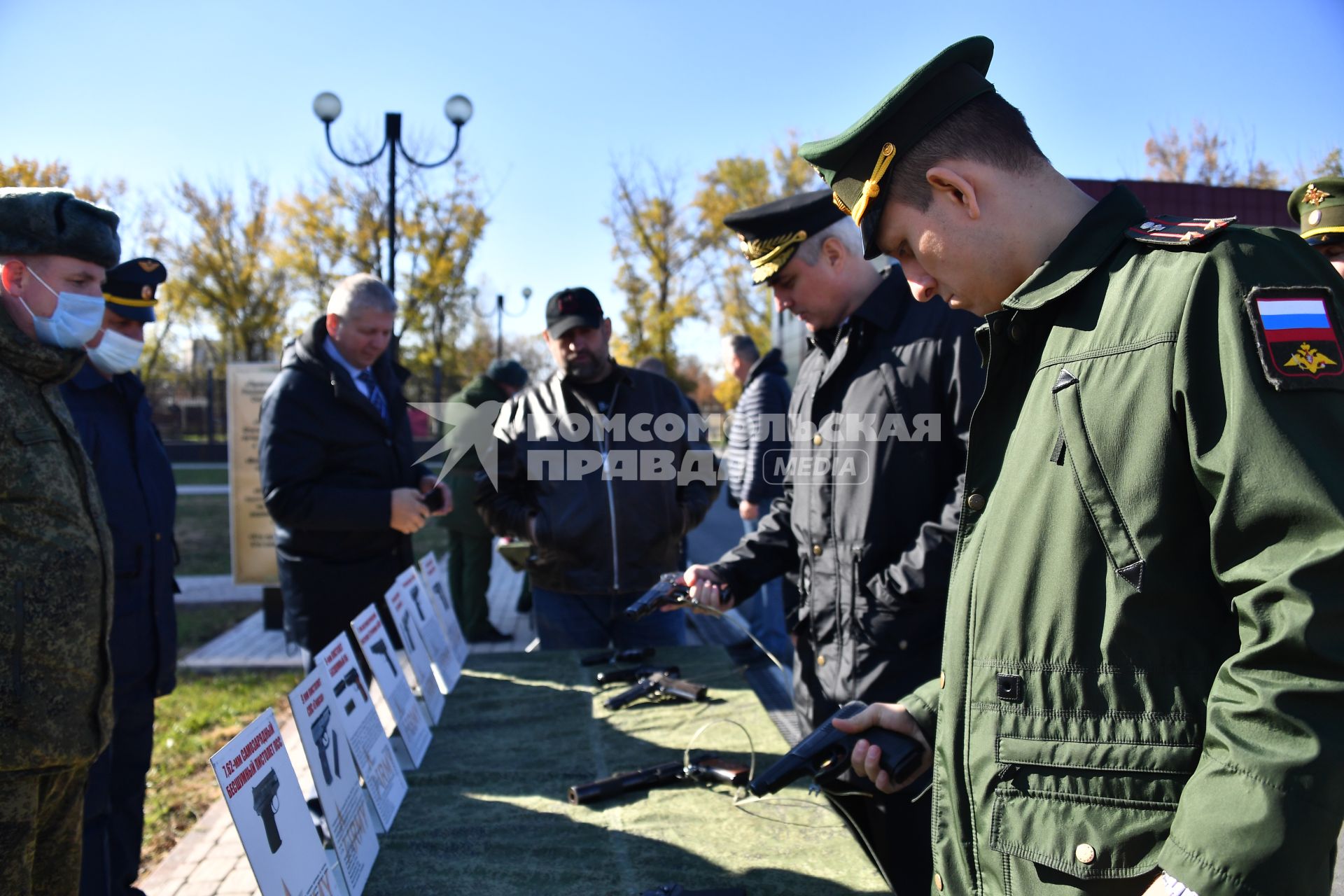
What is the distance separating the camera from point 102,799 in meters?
2.43

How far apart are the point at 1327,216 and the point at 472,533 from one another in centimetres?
542

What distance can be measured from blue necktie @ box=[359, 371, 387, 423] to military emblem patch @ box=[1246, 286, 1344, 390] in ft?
11.2

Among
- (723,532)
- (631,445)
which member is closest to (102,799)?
(631,445)

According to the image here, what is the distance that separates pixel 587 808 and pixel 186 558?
32.0ft

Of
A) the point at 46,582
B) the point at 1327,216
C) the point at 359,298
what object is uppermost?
the point at 1327,216

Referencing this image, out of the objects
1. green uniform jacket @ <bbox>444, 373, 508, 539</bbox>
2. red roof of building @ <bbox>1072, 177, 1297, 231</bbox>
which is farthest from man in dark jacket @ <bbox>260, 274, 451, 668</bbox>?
red roof of building @ <bbox>1072, 177, 1297, 231</bbox>

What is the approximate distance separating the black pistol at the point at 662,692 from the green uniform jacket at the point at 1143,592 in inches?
67.0

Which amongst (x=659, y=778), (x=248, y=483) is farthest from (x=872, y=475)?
(x=248, y=483)

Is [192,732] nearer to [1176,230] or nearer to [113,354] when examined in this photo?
[113,354]

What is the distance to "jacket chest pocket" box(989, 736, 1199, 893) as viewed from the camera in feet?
3.50

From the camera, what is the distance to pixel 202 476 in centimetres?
2188

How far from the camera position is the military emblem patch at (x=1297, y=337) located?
3.06ft

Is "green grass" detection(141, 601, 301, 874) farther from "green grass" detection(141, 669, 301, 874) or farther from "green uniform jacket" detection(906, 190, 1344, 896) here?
"green uniform jacket" detection(906, 190, 1344, 896)
